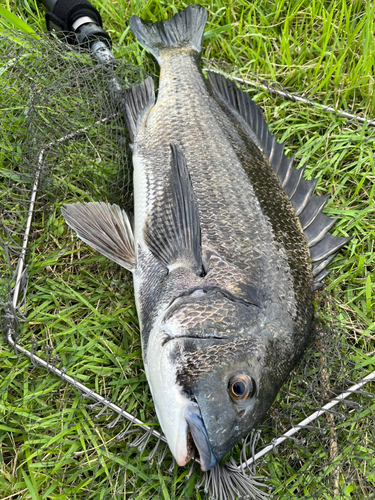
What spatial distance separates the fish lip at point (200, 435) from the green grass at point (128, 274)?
651mm

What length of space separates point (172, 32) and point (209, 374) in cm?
287

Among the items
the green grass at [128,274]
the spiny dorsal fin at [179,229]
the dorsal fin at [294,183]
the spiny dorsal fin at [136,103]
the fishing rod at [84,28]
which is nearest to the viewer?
the spiny dorsal fin at [179,229]

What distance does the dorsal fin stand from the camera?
105 inches

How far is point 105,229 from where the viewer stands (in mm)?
2760

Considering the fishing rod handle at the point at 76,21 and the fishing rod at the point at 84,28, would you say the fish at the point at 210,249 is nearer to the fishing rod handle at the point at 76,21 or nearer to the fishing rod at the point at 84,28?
the fishing rod at the point at 84,28

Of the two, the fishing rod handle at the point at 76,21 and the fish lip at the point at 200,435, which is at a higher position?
the fishing rod handle at the point at 76,21

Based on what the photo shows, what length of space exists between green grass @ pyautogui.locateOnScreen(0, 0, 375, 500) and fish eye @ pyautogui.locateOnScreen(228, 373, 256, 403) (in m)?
0.64

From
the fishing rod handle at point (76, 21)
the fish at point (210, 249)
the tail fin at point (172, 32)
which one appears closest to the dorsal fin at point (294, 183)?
the fish at point (210, 249)

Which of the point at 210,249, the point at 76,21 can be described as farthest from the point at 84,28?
the point at 210,249

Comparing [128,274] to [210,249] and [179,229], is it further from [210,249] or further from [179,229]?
[210,249]

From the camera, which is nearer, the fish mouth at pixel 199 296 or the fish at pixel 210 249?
the fish at pixel 210 249

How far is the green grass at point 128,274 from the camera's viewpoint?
242cm

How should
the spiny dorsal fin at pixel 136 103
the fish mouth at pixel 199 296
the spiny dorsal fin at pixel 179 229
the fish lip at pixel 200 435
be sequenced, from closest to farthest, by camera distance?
the fish lip at pixel 200 435, the fish mouth at pixel 199 296, the spiny dorsal fin at pixel 179 229, the spiny dorsal fin at pixel 136 103

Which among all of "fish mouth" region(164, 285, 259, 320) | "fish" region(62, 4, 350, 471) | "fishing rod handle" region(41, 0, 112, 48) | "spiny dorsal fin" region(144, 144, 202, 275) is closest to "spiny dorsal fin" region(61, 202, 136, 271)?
"fish" region(62, 4, 350, 471)
